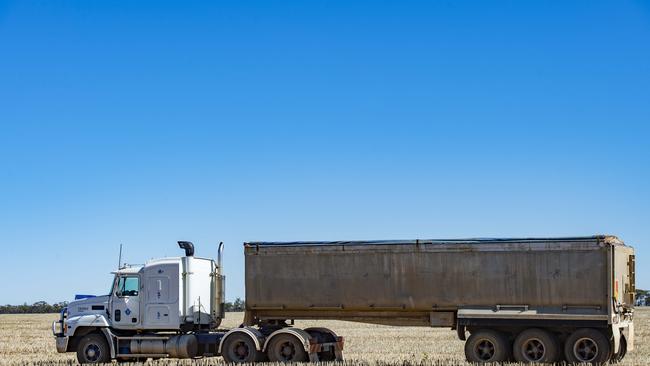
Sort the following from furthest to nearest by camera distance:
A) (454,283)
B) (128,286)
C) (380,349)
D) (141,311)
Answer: (380,349), (128,286), (141,311), (454,283)

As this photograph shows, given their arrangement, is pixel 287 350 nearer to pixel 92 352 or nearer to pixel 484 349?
pixel 484 349

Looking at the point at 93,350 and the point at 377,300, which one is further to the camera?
the point at 93,350

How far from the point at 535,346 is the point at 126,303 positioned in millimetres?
11052

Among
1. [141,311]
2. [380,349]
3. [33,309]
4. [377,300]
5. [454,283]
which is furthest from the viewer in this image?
[33,309]

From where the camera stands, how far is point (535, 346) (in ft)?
82.6

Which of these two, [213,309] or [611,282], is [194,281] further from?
[611,282]

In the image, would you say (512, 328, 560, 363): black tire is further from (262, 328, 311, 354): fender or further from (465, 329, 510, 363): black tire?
(262, 328, 311, 354): fender

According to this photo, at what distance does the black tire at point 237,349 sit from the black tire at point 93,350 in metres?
3.55

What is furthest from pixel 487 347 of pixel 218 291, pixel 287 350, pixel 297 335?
pixel 218 291

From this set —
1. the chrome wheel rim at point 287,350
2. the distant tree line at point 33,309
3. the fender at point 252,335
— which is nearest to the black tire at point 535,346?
the chrome wheel rim at point 287,350

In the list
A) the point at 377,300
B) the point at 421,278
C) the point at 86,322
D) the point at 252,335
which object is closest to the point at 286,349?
the point at 252,335

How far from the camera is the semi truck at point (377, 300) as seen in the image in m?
24.9

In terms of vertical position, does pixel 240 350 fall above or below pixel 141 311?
below

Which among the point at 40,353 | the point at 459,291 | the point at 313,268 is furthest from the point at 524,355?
the point at 40,353
